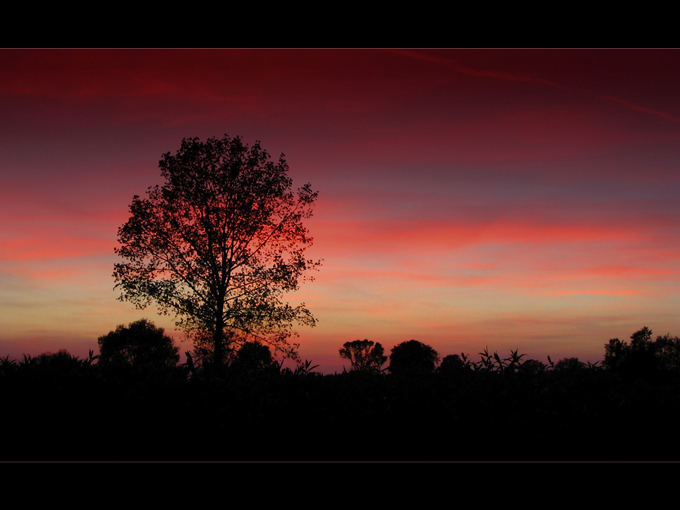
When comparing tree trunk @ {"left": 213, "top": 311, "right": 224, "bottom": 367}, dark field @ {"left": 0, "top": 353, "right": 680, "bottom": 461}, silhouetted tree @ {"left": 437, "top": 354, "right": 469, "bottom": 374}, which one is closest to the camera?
dark field @ {"left": 0, "top": 353, "right": 680, "bottom": 461}

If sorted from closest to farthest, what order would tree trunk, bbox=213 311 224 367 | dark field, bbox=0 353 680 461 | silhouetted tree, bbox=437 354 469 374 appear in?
dark field, bbox=0 353 680 461, silhouetted tree, bbox=437 354 469 374, tree trunk, bbox=213 311 224 367

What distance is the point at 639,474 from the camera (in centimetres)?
565

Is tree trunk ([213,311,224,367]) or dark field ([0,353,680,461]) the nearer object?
dark field ([0,353,680,461])

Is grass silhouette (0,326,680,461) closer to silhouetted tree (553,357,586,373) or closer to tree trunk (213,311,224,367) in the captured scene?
silhouetted tree (553,357,586,373)

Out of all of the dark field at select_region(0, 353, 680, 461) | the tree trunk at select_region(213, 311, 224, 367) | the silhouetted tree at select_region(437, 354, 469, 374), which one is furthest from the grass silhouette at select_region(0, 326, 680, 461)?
the tree trunk at select_region(213, 311, 224, 367)

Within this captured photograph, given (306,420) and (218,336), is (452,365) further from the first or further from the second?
(218,336)

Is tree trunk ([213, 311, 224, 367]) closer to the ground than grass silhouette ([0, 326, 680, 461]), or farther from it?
farther from it

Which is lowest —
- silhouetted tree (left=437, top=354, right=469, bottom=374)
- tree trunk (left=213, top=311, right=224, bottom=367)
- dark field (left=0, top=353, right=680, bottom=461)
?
dark field (left=0, top=353, right=680, bottom=461)

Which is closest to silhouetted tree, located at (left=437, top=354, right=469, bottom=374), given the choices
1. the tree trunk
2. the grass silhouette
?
the grass silhouette

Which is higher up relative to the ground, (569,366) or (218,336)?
(218,336)

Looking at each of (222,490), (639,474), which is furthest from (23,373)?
(639,474)

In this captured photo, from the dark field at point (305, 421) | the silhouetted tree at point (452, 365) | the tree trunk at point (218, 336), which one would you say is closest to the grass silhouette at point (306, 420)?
the dark field at point (305, 421)

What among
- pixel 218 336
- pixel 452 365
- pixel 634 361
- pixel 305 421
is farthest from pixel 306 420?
pixel 218 336
